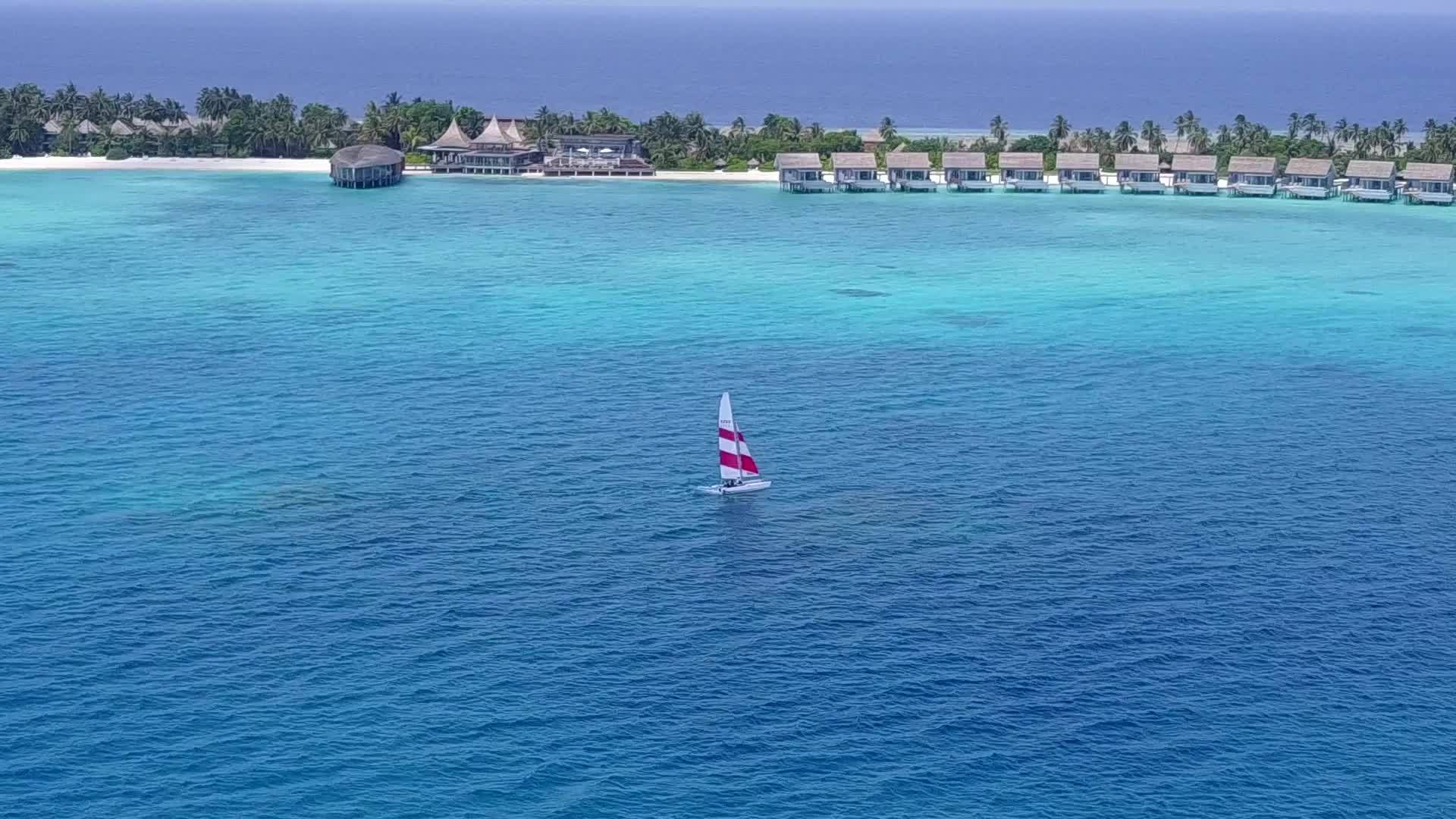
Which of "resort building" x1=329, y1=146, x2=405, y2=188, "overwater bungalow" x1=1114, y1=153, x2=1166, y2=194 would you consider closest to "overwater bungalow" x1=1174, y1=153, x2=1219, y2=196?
"overwater bungalow" x1=1114, y1=153, x2=1166, y2=194

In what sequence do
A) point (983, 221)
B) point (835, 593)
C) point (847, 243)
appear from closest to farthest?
1. point (835, 593)
2. point (847, 243)
3. point (983, 221)

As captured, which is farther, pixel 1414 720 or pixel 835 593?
pixel 835 593

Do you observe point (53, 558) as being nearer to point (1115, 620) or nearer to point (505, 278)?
point (1115, 620)

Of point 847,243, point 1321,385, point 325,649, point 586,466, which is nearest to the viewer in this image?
point 325,649

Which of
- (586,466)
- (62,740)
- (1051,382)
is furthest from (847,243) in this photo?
(62,740)

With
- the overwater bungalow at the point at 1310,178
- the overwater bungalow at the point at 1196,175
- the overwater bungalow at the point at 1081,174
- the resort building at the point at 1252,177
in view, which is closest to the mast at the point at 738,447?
the overwater bungalow at the point at 1081,174
